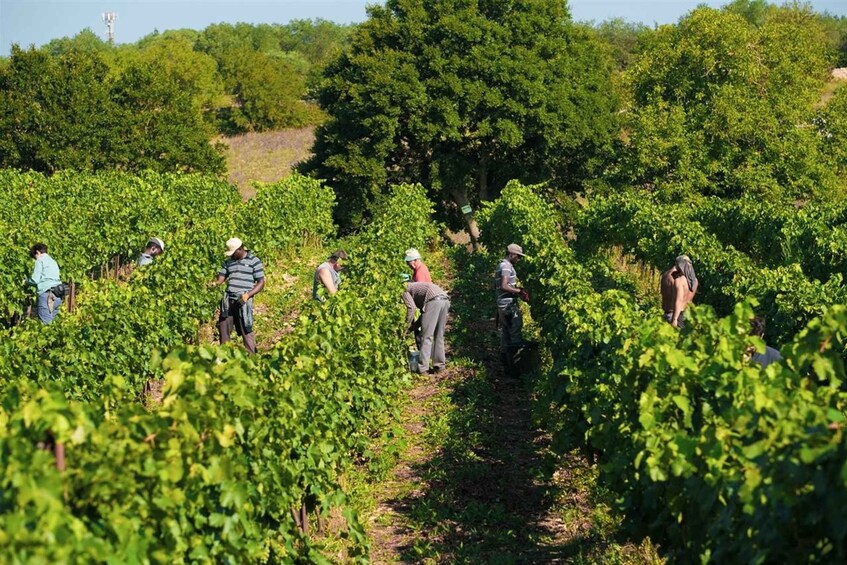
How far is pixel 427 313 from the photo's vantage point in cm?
1332

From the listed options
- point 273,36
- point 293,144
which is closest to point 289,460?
point 293,144

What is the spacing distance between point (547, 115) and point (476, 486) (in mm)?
27588

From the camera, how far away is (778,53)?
1570 inches

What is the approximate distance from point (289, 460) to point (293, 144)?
5936 centimetres

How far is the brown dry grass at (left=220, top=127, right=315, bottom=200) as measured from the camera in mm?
58644

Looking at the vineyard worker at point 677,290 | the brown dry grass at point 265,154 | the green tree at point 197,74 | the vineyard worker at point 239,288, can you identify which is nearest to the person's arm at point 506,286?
the vineyard worker at point 677,290

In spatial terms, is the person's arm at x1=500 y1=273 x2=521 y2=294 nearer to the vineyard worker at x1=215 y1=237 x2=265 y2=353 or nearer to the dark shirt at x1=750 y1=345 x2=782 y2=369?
the vineyard worker at x1=215 y1=237 x2=265 y2=353

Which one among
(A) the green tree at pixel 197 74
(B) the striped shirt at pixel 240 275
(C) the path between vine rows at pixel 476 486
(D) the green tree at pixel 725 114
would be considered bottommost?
(C) the path between vine rows at pixel 476 486

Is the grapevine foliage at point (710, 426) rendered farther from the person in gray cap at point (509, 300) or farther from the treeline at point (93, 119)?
the treeline at point (93, 119)

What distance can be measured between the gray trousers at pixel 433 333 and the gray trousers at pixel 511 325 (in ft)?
2.20

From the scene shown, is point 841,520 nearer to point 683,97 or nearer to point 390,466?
point 390,466

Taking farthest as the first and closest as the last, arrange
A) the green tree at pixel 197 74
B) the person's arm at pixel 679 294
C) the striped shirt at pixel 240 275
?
the green tree at pixel 197 74 → the striped shirt at pixel 240 275 → the person's arm at pixel 679 294

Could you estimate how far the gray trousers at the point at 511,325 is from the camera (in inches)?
528

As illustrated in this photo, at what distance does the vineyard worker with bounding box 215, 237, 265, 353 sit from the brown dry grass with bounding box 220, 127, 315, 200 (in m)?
41.7
